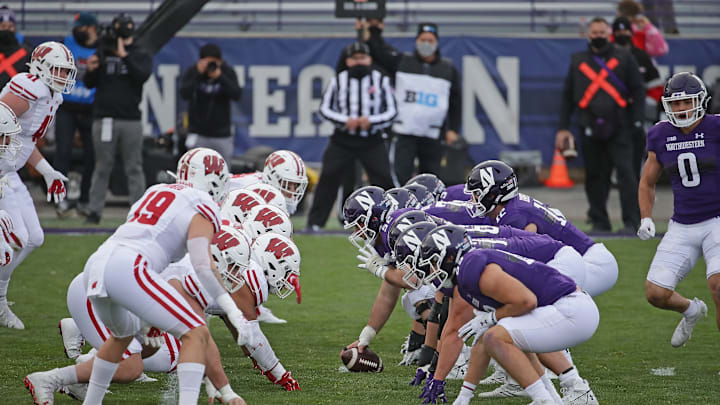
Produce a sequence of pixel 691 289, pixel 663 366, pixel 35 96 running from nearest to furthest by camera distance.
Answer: pixel 663 366
pixel 35 96
pixel 691 289

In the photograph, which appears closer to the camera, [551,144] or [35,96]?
[35,96]

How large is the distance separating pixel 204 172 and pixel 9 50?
642 cm

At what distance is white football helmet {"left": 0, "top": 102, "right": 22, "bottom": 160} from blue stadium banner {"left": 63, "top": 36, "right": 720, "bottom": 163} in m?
8.24

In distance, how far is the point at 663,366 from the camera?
6371mm

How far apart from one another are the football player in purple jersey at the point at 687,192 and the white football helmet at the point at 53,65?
386cm

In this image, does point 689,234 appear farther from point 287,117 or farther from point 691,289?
point 287,117

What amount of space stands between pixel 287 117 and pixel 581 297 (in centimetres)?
1061

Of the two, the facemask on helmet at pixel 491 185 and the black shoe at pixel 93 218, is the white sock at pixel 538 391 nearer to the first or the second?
the facemask on helmet at pixel 491 185

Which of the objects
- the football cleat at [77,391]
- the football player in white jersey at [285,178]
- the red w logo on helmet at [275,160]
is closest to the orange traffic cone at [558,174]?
the football player in white jersey at [285,178]

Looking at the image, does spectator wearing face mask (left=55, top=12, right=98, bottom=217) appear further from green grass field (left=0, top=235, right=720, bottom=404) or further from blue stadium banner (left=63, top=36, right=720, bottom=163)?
blue stadium banner (left=63, top=36, right=720, bottom=163)

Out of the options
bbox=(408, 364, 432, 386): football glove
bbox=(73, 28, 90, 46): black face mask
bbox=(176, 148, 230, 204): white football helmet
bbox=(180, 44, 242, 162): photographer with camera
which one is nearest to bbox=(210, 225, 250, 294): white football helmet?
bbox=(176, 148, 230, 204): white football helmet

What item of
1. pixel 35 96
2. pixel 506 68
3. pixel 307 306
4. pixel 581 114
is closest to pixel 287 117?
pixel 506 68

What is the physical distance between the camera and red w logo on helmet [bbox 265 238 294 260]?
5.80 metres

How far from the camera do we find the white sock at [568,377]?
17.2ft
